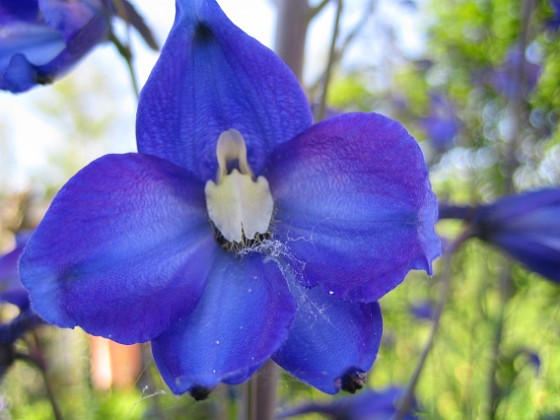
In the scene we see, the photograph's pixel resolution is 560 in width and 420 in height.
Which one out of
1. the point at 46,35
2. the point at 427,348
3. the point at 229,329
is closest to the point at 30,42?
the point at 46,35

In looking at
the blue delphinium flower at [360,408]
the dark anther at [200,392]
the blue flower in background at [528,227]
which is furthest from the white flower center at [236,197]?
the blue delphinium flower at [360,408]

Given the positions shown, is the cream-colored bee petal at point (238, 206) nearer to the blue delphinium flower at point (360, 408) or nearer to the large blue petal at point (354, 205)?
the large blue petal at point (354, 205)

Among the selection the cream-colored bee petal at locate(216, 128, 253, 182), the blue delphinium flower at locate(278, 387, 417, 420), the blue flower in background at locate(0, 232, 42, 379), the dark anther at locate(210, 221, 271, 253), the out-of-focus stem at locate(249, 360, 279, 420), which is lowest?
the blue delphinium flower at locate(278, 387, 417, 420)

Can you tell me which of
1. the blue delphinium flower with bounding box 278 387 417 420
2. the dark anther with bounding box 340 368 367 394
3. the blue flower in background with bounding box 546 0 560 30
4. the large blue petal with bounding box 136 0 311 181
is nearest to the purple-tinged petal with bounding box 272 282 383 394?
the dark anther with bounding box 340 368 367 394

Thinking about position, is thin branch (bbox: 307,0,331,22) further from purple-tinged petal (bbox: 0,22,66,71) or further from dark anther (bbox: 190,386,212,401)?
dark anther (bbox: 190,386,212,401)

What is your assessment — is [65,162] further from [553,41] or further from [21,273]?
[21,273]

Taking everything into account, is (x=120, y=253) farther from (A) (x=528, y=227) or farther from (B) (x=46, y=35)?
(A) (x=528, y=227)

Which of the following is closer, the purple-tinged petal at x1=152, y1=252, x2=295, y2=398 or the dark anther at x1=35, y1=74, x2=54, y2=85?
the purple-tinged petal at x1=152, y1=252, x2=295, y2=398
